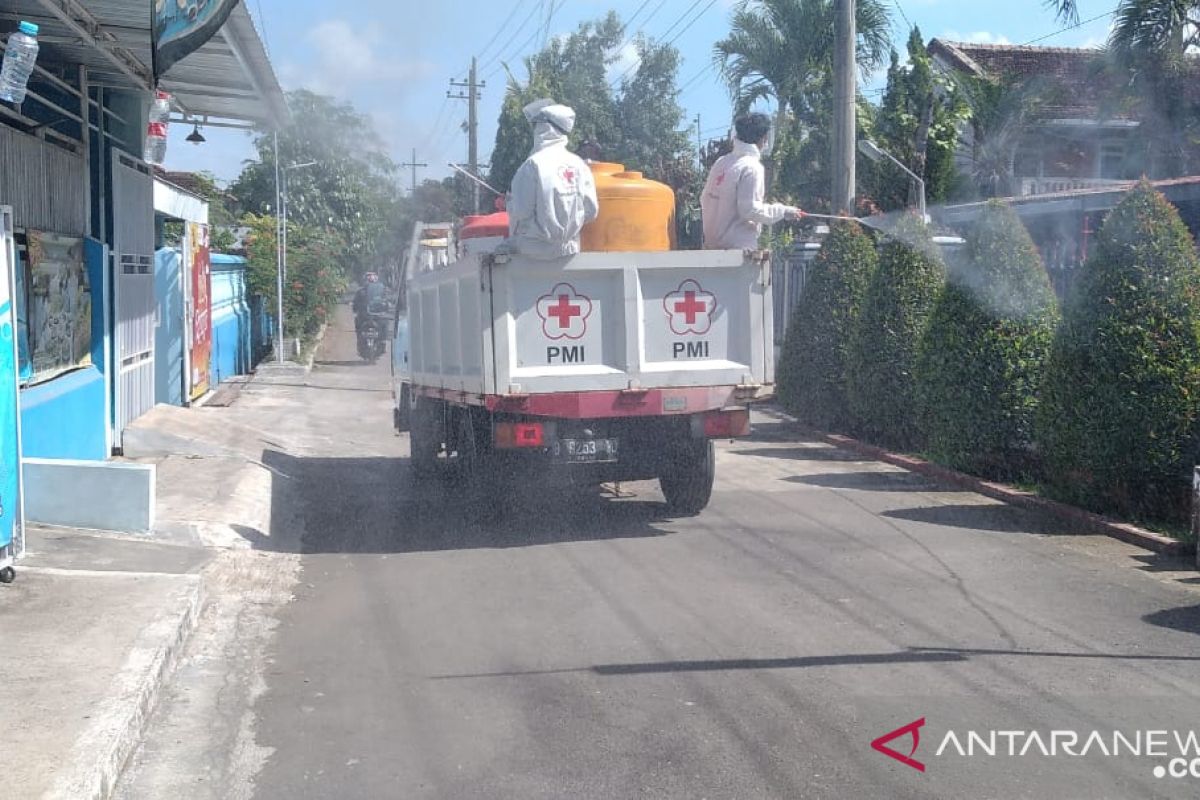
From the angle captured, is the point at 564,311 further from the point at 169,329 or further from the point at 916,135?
the point at 916,135

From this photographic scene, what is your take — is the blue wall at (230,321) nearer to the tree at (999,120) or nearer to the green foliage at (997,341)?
the green foliage at (997,341)

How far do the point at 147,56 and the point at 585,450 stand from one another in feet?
17.0

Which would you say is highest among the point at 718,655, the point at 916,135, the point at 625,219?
the point at 916,135

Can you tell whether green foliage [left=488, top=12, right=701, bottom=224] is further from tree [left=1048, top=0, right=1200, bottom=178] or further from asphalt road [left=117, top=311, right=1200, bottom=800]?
asphalt road [left=117, top=311, right=1200, bottom=800]

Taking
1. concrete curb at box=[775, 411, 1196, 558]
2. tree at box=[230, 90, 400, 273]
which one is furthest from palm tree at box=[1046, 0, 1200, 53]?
tree at box=[230, 90, 400, 273]

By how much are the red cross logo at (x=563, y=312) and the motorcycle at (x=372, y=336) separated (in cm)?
2043

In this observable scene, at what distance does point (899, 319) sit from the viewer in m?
13.6

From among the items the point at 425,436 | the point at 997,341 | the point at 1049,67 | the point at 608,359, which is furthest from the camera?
the point at 1049,67

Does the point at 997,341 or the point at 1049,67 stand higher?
the point at 1049,67

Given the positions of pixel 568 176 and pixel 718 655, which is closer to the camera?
pixel 718 655

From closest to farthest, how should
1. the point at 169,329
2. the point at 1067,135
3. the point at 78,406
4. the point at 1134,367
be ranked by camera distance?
1. the point at 1134,367
2. the point at 78,406
3. the point at 169,329
4. the point at 1067,135

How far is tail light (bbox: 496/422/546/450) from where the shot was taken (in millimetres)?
9039

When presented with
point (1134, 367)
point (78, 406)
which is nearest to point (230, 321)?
point (78, 406)

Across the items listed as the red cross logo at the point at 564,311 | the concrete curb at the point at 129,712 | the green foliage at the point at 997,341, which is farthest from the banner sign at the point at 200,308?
the concrete curb at the point at 129,712
